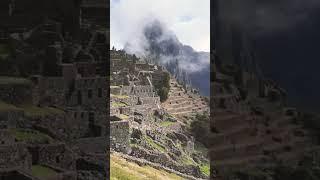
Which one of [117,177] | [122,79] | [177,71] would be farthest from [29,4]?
[177,71]

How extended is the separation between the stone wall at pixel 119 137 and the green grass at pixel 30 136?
3.26 m

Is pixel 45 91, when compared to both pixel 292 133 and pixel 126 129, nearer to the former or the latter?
pixel 292 133

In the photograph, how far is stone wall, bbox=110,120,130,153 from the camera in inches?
256

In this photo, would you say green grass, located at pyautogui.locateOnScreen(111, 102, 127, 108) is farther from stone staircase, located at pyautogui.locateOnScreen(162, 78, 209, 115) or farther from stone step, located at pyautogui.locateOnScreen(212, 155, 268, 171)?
stone step, located at pyautogui.locateOnScreen(212, 155, 268, 171)

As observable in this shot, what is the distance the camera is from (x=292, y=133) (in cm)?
319

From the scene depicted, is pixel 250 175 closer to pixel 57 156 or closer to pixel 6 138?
pixel 57 156

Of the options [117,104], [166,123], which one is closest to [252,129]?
[117,104]

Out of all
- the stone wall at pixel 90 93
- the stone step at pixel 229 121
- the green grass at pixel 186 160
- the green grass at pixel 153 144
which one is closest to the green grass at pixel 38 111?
the stone wall at pixel 90 93

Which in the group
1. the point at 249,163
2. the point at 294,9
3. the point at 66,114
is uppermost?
the point at 294,9

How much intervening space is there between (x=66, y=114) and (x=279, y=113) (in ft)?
4.25

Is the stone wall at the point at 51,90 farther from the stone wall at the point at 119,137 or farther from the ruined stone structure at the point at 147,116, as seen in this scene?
the ruined stone structure at the point at 147,116

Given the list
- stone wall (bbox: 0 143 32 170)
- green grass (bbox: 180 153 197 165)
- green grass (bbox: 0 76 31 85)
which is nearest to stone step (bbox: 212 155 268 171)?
stone wall (bbox: 0 143 32 170)

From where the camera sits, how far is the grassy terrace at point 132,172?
5435 millimetres

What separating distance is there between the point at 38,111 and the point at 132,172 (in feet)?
8.87
